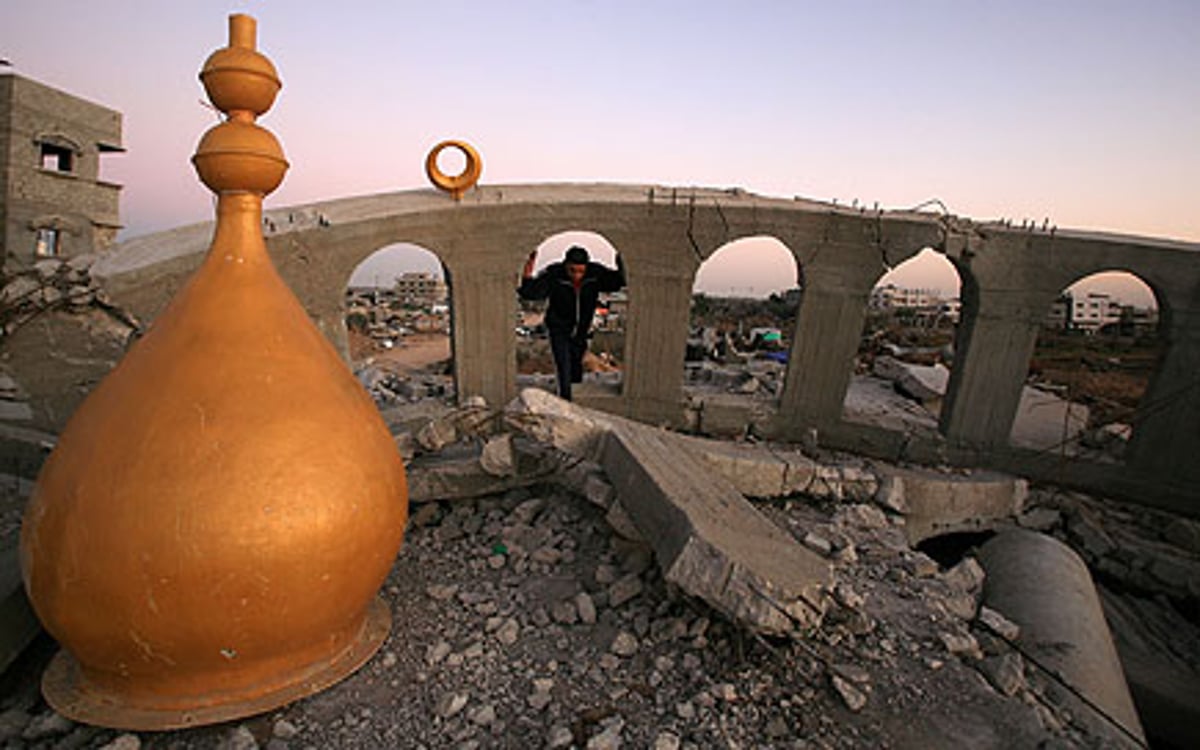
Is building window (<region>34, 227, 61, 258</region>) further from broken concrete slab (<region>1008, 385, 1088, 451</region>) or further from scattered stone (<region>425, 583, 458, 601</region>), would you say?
broken concrete slab (<region>1008, 385, 1088, 451</region>)

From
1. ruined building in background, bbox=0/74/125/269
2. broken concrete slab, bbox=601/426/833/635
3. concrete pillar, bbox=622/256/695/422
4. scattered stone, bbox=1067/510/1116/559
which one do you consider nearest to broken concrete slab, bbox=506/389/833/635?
broken concrete slab, bbox=601/426/833/635

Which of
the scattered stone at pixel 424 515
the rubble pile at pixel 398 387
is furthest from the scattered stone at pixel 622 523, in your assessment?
the rubble pile at pixel 398 387

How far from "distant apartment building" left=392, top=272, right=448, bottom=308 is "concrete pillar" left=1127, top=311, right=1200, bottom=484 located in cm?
4057

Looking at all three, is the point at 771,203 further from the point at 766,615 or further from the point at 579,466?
the point at 766,615

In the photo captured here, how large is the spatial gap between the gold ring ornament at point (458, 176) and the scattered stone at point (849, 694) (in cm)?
574

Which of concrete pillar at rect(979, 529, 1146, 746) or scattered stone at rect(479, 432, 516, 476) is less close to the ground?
scattered stone at rect(479, 432, 516, 476)

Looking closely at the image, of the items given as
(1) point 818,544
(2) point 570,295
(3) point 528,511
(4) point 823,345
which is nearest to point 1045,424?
(4) point 823,345

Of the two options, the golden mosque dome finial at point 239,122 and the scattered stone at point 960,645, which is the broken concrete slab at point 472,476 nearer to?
the golden mosque dome finial at point 239,122

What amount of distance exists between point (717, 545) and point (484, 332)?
455 centimetres

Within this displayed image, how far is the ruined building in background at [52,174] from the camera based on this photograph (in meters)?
12.5

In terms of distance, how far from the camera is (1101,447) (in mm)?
8359

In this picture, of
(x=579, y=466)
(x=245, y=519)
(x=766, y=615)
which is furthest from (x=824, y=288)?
(x=245, y=519)

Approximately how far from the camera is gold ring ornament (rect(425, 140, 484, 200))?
6430mm

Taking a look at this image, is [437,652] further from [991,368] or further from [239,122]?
[991,368]
